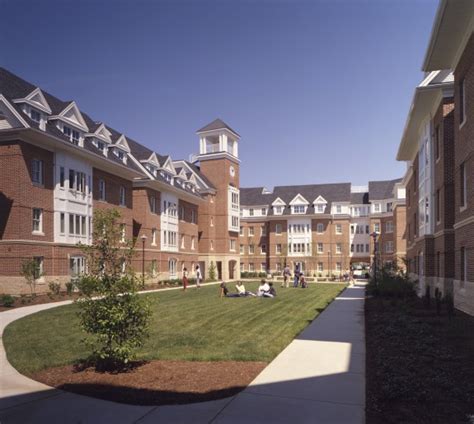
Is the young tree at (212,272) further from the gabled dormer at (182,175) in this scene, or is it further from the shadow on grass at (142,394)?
the shadow on grass at (142,394)

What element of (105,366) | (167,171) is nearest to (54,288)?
(105,366)

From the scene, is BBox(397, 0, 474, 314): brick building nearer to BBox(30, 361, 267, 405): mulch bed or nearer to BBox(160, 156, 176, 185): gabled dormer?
BBox(30, 361, 267, 405): mulch bed

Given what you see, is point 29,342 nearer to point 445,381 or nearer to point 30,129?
point 445,381

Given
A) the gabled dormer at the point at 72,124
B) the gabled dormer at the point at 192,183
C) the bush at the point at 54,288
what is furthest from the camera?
the gabled dormer at the point at 192,183

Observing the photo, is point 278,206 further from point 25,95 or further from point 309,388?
point 309,388

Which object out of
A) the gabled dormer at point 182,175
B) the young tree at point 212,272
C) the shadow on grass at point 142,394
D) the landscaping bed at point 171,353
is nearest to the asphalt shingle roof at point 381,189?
the young tree at point 212,272

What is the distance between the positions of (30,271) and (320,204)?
51.2m

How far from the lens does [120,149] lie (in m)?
35.9

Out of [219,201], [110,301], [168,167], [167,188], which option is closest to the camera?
[110,301]

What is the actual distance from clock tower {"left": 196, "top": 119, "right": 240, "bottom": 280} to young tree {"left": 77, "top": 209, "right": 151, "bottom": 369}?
4206 cm

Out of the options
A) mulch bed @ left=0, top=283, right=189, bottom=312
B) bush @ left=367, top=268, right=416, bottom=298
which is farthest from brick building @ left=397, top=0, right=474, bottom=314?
mulch bed @ left=0, top=283, right=189, bottom=312

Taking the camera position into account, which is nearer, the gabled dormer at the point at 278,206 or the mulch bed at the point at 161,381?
the mulch bed at the point at 161,381

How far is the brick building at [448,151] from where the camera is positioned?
15.1 metres

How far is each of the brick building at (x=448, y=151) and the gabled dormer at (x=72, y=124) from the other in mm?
21465
